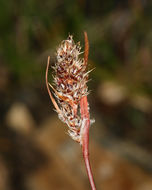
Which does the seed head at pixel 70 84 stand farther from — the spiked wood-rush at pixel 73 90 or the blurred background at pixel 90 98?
the blurred background at pixel 90 98

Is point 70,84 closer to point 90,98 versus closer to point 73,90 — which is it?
point 73,90

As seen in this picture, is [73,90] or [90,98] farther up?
[73,90]

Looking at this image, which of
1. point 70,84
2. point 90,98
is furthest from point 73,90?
Result: point 90,98

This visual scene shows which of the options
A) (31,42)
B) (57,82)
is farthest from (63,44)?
(31,42)

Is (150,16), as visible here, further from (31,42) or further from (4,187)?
(4,187)

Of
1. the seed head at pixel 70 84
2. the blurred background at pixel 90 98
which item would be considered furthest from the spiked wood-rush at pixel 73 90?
the blurred background at pixel 90 98

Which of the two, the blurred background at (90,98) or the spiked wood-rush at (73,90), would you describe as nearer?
the spiked wood-rush at (73,90)
